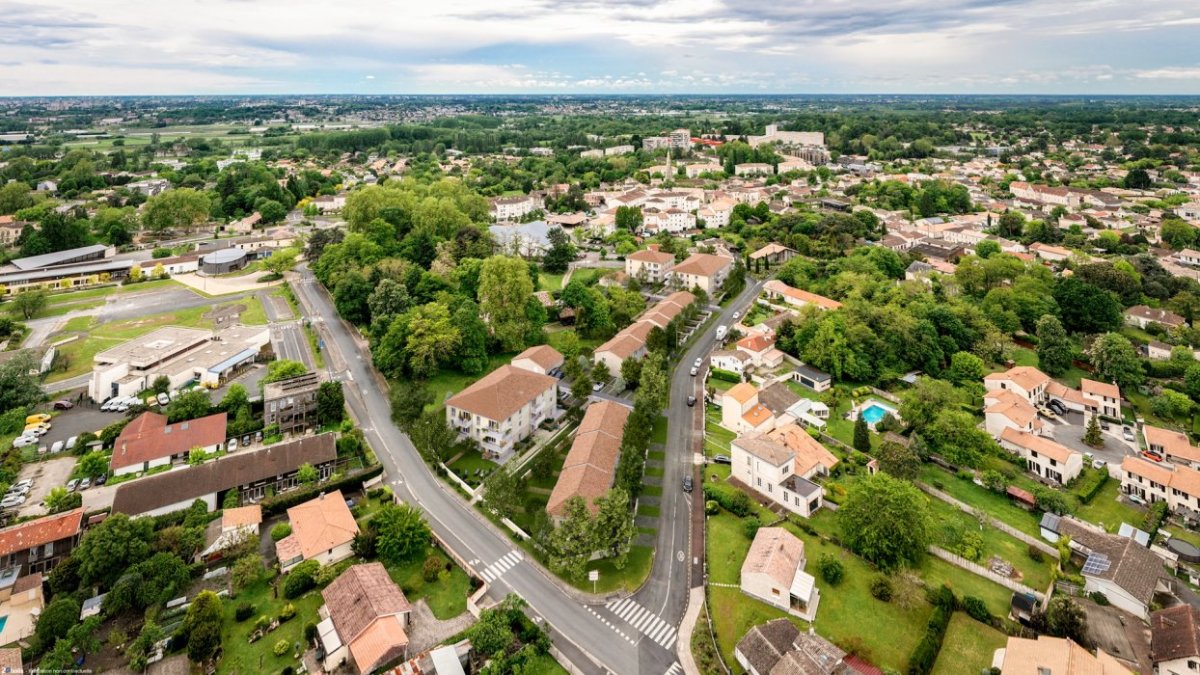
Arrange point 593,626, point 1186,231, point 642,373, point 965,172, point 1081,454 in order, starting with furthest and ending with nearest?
point 965,172 < point 1186,231 < point 642,373 < point 1081,454 < point 593,626

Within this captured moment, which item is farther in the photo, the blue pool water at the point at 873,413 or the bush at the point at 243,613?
the blue pool water at the point at 873,413

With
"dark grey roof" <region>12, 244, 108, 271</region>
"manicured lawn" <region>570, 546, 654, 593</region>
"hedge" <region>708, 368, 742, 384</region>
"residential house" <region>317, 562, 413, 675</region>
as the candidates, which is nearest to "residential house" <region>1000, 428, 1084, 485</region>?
"hedge" <region>708, 368, 742, 384</region>

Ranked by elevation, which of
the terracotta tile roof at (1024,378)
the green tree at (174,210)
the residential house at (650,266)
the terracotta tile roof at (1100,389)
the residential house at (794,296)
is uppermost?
the green tree at (174,210)

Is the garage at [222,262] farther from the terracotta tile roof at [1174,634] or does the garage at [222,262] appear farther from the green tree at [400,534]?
the terracotta tile roof at [1174,634]

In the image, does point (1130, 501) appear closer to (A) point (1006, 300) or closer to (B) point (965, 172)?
(A) point (1006, 300)

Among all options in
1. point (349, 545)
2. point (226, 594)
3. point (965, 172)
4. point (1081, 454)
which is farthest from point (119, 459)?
point (965, 172)

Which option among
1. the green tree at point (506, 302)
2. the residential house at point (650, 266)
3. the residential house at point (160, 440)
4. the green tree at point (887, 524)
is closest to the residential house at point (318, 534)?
the residential house at point (160, 440)
